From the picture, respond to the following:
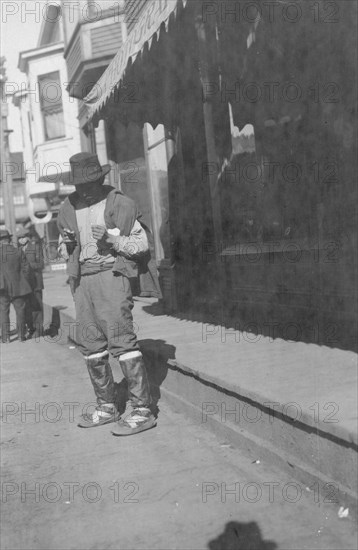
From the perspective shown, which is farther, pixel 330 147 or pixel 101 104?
pixel 101 104

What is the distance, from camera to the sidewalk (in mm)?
3670

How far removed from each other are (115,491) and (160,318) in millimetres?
5660

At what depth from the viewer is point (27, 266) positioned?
12.2 metres

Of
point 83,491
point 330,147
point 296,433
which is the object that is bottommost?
point 83,491

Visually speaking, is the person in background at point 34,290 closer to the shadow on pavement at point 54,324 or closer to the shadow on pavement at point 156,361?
the shadow on pavement at point 54,324

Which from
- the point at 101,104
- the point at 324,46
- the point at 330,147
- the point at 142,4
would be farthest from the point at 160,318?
the point at 142,4

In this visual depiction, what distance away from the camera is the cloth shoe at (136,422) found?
17.1 feet

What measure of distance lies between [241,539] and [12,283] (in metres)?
9.09

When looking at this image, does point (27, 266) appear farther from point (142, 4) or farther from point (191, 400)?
point (191, 400)

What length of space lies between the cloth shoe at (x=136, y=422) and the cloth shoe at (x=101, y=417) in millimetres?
206

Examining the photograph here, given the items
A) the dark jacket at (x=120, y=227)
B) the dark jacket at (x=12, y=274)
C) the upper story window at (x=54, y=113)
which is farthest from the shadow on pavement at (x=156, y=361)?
the upper story window at (x=54, y=113)

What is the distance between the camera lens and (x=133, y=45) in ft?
22.6

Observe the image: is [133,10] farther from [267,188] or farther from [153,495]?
[153,495]

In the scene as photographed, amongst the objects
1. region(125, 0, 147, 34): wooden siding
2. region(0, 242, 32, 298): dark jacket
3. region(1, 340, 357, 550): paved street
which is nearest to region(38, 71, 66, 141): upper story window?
region(125, 0, 147, 34): wooden siding
